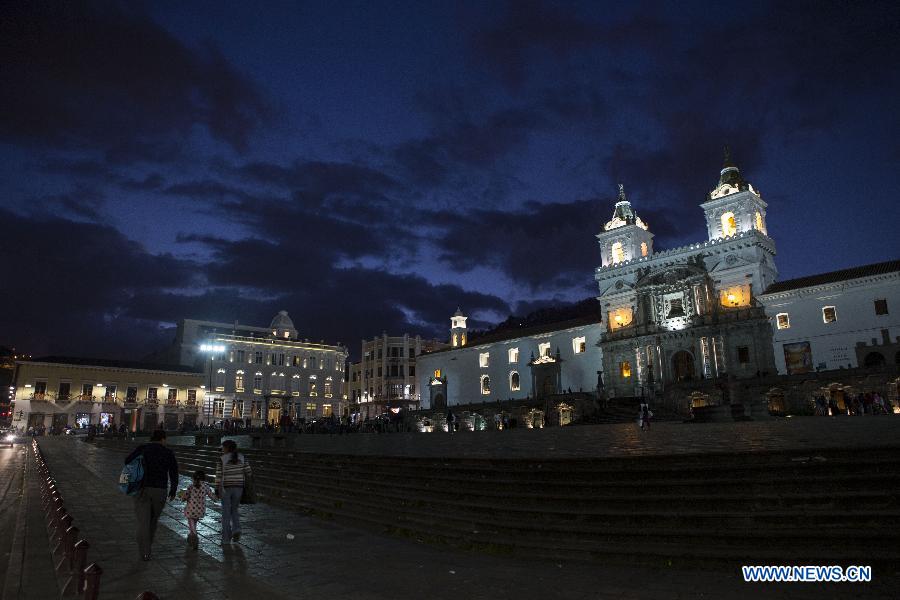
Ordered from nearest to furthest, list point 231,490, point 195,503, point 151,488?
point 151,488, point 231,490, point 195,503

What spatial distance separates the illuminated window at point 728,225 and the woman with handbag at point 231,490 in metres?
45.6

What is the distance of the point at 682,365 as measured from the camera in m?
45.3

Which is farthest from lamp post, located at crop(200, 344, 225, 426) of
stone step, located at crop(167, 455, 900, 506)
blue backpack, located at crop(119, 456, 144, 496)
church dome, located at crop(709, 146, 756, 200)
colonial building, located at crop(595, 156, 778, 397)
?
blue backpack, located at crop(119, 456, 144, 496)

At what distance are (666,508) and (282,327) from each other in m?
80.0

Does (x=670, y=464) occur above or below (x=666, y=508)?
above

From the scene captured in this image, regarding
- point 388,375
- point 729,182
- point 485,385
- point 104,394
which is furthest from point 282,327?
point 729,182

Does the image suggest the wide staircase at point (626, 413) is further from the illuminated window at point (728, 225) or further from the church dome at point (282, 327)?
the church dome at point (282, 327)

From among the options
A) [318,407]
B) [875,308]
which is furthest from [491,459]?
Answer: [318,407]

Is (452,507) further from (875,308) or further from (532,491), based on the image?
(875,308)

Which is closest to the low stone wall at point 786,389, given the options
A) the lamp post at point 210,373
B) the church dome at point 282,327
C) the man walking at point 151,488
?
the man walking at point 151,488

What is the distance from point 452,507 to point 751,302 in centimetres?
3916

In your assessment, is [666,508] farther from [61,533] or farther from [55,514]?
[55,514]

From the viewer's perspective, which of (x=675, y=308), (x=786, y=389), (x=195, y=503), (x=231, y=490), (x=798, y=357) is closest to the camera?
(x=231, y=490)

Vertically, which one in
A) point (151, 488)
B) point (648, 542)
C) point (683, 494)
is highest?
point (151, 488)
